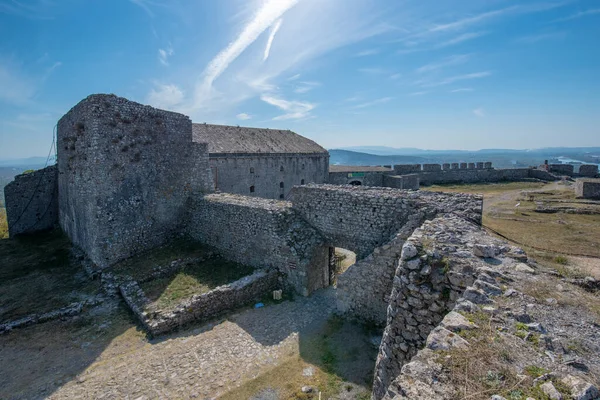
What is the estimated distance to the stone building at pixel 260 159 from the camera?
25281 mm

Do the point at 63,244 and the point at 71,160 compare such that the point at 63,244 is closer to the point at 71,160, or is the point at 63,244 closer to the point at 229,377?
the point at 71,160

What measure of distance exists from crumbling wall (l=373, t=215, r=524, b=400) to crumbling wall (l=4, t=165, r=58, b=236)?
72.5 ft

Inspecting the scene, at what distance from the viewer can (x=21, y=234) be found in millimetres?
18328

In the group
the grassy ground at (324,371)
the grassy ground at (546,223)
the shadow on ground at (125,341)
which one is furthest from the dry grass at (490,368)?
the grassy ground at (546,223)

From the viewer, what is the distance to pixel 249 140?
29.1 m

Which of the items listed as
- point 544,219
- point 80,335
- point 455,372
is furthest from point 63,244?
point 544,219

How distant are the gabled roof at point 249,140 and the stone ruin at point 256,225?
954 cm

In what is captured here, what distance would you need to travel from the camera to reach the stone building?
25.3 meters

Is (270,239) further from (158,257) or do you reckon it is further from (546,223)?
(546,223)

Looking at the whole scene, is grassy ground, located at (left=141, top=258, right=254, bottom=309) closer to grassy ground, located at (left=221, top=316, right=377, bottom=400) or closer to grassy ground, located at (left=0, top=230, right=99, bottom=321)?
grassy ground, located at (left=0, top=230, right=99, bottom=321)

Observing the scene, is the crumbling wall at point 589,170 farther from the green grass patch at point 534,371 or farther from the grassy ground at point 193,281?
the green grass patch at point 534,371

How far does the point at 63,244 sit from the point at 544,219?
80.8 ft

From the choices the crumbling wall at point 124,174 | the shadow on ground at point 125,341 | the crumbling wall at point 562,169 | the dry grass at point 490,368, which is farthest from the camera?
the crumbling wall at point 562,169

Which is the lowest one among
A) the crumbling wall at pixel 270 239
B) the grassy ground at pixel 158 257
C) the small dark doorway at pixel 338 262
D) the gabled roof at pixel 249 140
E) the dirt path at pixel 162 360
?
the dirt path at pixel 162 360
